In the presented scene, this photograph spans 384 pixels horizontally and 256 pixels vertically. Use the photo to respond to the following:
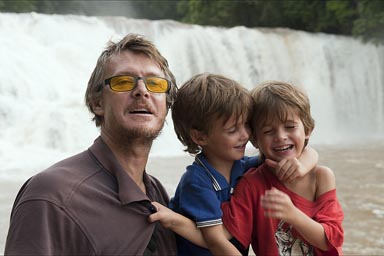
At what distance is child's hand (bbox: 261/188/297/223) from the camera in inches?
65.4

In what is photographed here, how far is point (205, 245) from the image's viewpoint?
1792 mm

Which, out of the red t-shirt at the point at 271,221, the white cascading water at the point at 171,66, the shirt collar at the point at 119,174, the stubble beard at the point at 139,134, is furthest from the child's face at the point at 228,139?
the white cascading water at the point at 171,66

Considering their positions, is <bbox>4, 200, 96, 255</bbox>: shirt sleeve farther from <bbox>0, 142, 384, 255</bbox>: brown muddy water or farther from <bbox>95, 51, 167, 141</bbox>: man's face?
<bbox>0, 142, 384, 255</bbox>: brown muddy water

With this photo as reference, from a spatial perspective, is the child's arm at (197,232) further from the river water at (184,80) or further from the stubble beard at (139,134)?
the river water at (184,80)

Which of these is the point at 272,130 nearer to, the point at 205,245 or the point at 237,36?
the point at 205,245

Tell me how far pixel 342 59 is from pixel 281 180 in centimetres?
1588

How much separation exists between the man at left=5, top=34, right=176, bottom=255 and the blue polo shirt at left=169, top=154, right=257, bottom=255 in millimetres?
73

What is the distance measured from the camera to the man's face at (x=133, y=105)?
176 cm

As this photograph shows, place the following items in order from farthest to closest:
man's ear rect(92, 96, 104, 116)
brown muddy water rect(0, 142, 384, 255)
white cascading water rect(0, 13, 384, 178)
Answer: white cascading water rect(0, 13, 384, 178)
brown muddy water rect(0, 142, 384, 255)
man's ear rect(92, 96, 104, 116)

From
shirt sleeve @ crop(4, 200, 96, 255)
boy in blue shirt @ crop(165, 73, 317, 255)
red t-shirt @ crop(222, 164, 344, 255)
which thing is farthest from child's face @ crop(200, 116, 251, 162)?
shirt sleeve @ crop(4, 200, 96, 255)

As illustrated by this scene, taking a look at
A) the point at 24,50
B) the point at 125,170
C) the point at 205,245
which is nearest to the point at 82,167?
the point at 125,170

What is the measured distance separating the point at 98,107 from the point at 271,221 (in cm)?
70

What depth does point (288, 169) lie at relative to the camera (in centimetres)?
185

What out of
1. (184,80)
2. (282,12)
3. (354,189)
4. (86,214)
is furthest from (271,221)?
(282,12)
